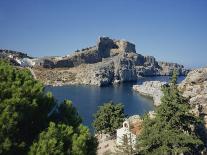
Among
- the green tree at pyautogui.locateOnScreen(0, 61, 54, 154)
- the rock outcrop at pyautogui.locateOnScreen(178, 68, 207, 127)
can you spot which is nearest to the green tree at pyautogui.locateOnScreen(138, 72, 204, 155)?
the green tree at pyautogui.locateOnScreen(0, 61, 54, 154)

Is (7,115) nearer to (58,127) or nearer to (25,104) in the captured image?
(25,104)

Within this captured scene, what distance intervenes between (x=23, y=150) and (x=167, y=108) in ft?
76.9

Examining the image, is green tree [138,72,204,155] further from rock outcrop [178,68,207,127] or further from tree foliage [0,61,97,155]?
rock outcrop [178,68,207,127]

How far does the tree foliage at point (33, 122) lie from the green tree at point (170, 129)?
57.3ft

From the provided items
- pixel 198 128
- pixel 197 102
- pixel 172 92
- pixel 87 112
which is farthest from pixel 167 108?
pixel 87 112

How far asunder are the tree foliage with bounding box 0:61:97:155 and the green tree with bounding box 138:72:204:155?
17.5 metres

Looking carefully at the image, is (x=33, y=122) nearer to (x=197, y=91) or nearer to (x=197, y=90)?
(x=197, y=91)

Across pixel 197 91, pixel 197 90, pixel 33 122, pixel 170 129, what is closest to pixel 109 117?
pixel 197 91

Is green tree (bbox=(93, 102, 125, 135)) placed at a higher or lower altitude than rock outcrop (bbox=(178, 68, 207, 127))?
lower

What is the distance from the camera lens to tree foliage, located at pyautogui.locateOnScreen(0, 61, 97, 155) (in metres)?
21.3

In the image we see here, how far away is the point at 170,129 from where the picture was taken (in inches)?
1635

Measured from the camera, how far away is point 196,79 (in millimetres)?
109000

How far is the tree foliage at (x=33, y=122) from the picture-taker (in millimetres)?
21266

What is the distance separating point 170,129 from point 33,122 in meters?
21.6
